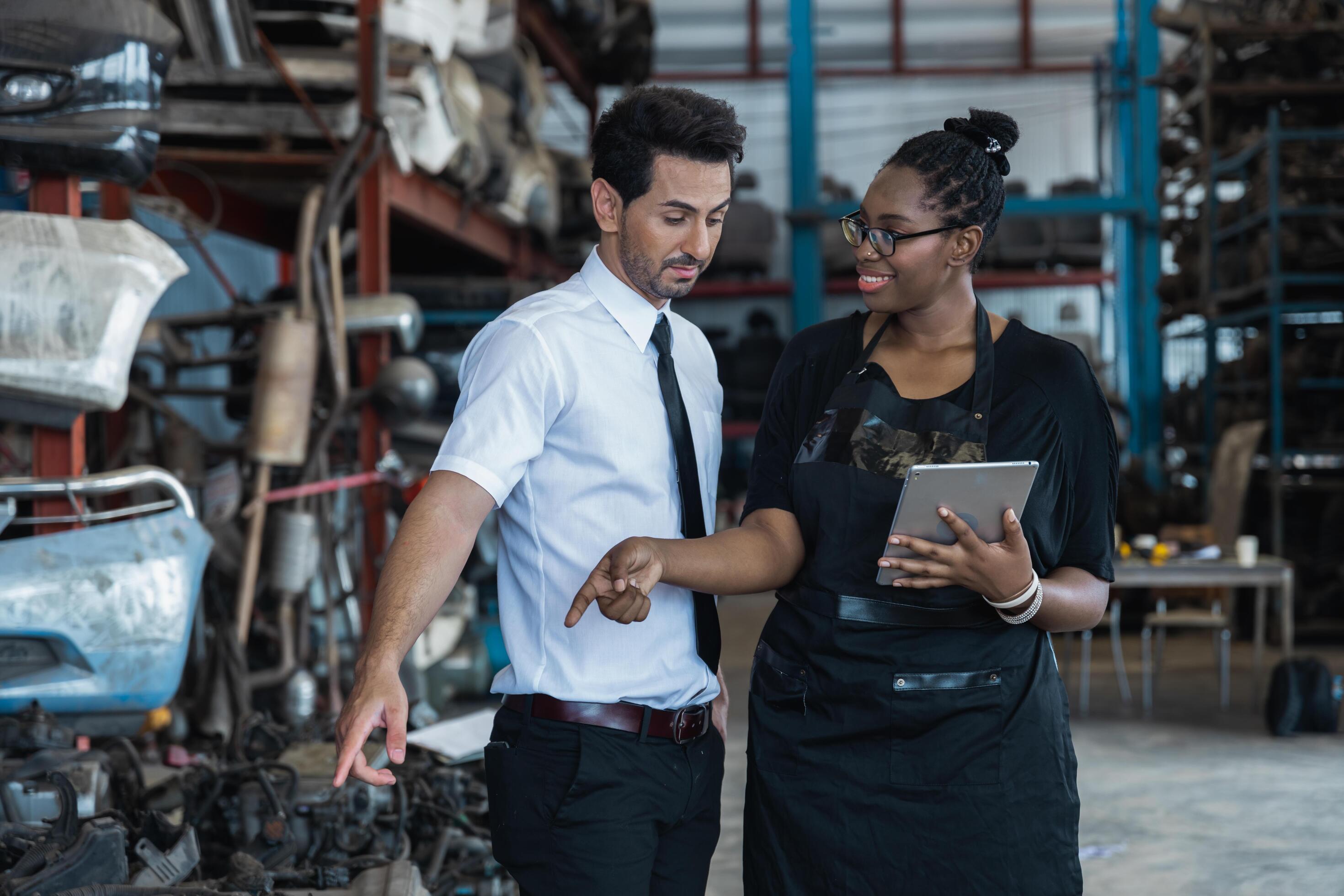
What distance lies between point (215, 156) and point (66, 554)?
122 inches

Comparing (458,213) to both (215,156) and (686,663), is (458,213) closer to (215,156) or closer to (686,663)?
(215,156)

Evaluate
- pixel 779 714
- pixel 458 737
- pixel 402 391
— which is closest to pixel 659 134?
pixel 779 714

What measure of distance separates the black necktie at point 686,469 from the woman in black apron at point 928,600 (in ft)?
0.42

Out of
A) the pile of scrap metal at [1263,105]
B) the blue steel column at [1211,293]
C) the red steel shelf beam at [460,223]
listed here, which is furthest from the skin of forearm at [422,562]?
the blue steel column at [1211,293]

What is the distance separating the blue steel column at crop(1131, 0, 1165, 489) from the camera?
10305 mm

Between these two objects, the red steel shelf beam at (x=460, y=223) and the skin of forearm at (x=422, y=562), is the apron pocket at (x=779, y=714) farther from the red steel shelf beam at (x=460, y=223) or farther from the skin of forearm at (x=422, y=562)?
the red steel shelf beam at (x=460, y=223)

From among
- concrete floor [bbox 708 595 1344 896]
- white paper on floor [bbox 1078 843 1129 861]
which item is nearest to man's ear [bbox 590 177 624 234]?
concrete floor [bbox 708 595 1344 896]

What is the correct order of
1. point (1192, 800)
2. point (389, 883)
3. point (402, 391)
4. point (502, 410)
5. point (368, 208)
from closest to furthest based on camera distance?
point (502, 410)
point (389, 883)
point (1192, 800)
point (402, 391)
point (368, 208)

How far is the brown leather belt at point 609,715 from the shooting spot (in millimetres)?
1715

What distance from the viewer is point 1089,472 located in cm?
167

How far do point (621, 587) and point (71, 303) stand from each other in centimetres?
227

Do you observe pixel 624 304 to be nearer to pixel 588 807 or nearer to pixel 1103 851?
pixel 588 807

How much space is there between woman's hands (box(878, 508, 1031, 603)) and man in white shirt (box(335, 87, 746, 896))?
1.23 feet

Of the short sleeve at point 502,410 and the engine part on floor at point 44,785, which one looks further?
the engine part on floor at point 44,785
